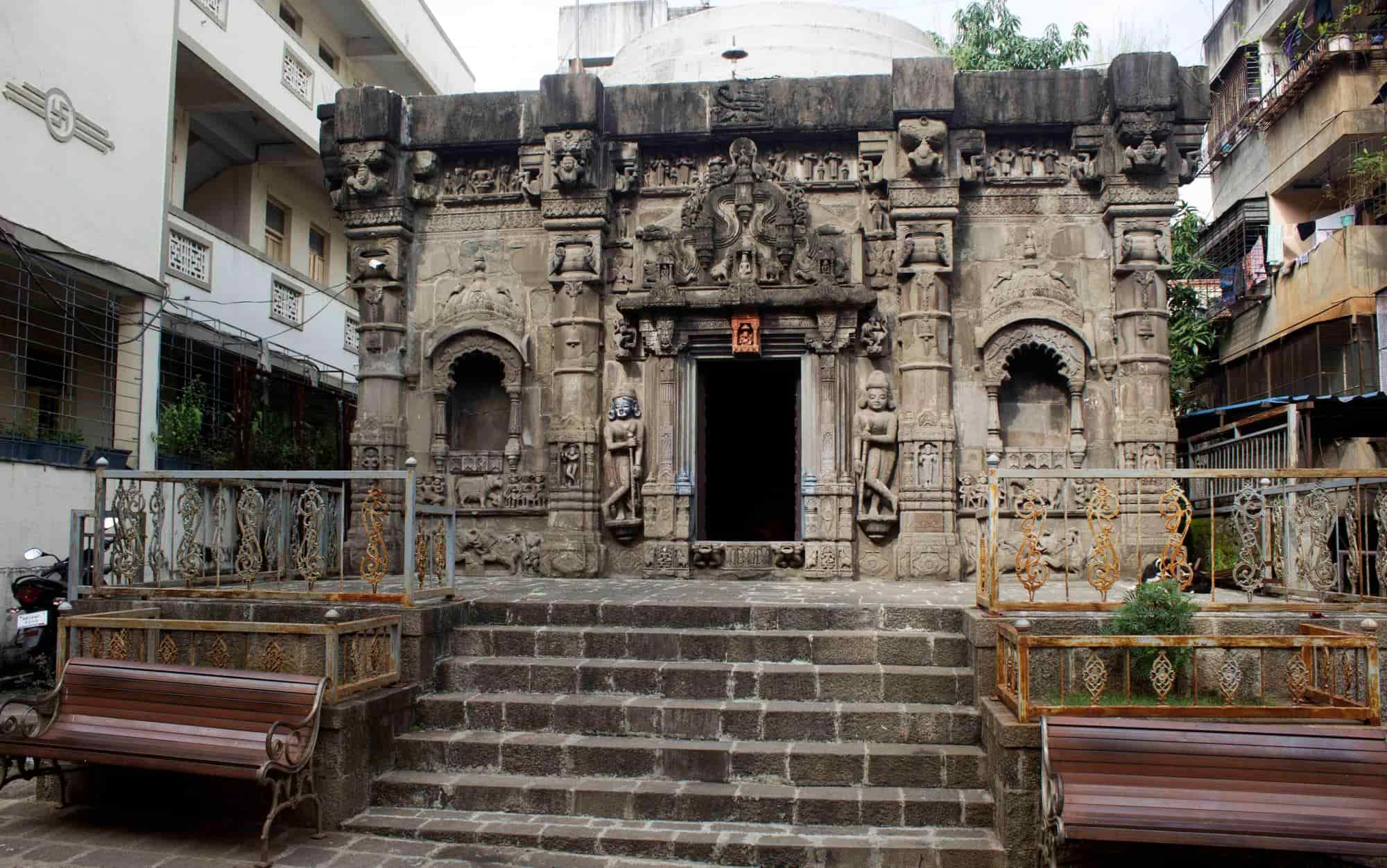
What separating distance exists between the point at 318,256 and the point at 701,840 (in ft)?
63.1

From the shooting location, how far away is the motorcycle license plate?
383 inches

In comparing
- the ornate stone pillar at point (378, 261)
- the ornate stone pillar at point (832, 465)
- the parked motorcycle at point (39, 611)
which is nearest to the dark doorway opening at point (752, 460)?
the ornate stone pillar at point (832, 465)

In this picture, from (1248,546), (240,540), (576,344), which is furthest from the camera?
(576,344)

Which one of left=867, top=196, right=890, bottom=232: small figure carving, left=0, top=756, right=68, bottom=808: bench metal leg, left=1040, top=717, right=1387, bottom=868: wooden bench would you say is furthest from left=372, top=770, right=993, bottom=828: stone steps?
left=867, top=196, right=890, bottom=232: small figure carving

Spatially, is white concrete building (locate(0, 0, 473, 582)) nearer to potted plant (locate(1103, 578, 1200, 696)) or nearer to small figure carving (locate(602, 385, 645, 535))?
small figure carving (locate(602, 385, 645, 535))

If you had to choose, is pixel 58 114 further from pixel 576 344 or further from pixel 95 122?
pixel 576 344

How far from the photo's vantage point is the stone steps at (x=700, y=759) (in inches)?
265

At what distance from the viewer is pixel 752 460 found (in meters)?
16.9

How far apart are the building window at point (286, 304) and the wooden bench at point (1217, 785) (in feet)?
54.7

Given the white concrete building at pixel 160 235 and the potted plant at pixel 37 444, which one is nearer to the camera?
the potted plant at pixel 37 444

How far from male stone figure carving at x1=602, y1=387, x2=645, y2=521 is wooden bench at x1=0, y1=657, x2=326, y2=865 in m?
5.55

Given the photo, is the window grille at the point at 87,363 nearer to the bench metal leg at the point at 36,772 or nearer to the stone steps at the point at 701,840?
the bench metal leg at the point at 36,772

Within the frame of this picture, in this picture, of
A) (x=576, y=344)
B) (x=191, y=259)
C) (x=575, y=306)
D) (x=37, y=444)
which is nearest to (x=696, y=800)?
(x=576, y=344)

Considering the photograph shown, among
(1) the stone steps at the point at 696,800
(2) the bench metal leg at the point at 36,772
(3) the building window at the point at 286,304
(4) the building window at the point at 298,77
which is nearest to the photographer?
(1) the stone steps at the point at 696,800
